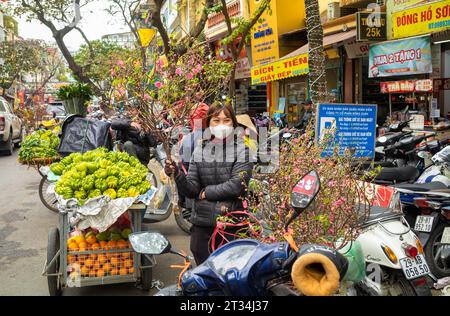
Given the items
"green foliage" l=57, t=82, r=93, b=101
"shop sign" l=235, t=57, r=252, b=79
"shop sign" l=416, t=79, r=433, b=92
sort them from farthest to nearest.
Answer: "shop sign" l=235, t=57, r=252, b=79 → "shop sign" l=416, t=79, r=433, b=92 → "green foliage" l=57, t=82, r=93, b=101

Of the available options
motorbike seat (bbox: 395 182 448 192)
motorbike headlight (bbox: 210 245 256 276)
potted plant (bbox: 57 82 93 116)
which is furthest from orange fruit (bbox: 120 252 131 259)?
potted plant (bbox: 57 82 93 116)

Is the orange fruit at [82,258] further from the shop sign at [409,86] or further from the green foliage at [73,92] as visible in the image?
the shop sign at [409,86]

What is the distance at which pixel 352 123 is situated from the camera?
574cm

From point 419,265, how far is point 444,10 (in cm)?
581

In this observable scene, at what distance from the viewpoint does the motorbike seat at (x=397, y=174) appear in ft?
18.1

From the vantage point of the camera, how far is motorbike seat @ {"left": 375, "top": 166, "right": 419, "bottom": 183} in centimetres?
551

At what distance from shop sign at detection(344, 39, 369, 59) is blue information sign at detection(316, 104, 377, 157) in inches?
264

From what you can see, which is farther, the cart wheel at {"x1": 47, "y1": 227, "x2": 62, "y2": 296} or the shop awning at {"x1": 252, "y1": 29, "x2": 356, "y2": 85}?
the shop awning at {"x1": 252, "y1": 29, "x2": 356, "y2": 85}

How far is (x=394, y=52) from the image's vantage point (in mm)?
9383

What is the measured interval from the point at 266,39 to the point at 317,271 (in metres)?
14.8

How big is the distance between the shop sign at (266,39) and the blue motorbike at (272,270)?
13.3 meters

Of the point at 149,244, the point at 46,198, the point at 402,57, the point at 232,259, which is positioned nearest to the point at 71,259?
the point at 149,244

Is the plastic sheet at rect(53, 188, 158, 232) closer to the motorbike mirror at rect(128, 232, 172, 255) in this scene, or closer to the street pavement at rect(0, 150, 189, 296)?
the street pavement at rect(0, 150, 189, 296)

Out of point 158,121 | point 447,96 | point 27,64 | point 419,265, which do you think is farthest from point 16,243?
point 27,64
